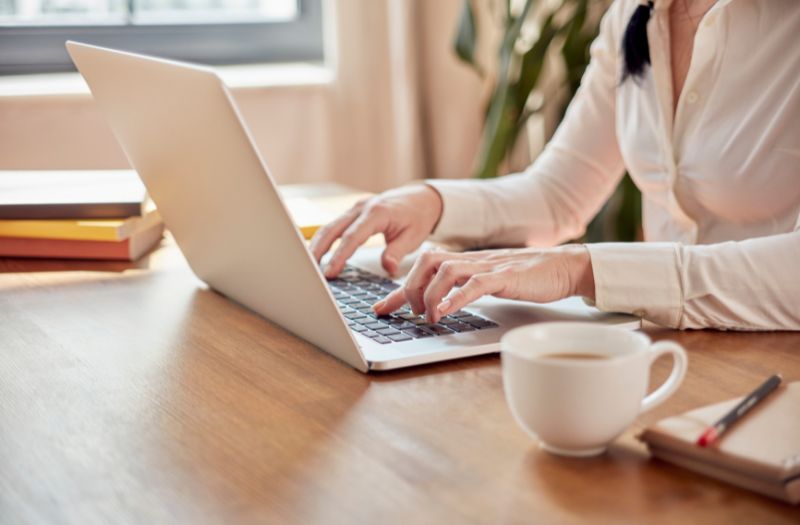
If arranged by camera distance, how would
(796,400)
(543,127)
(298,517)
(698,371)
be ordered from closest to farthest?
(298,517), (796,400), (698,371), (543,127)

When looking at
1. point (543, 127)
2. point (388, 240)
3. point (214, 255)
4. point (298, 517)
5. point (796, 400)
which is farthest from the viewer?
point (543, 127)

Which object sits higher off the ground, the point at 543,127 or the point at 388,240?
the point at 388,240

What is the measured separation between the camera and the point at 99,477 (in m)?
0.67

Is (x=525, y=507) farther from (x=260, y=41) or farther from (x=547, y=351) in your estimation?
(x=260, y=41)

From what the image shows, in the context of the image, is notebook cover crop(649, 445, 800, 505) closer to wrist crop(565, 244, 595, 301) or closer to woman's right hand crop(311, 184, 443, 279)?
wrist crop(565, 244, 595, 301)

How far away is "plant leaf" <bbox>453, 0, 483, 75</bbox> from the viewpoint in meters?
2.54

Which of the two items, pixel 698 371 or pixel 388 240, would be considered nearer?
pixel 698 371

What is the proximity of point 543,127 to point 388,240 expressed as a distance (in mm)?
1642

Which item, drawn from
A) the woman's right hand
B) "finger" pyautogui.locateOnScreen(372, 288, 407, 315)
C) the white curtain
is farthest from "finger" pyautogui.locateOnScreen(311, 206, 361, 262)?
the white curtain

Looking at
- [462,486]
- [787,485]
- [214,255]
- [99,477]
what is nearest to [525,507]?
[462,486]

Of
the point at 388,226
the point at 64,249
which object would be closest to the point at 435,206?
the point at 388,226

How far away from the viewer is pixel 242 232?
37.3 inches

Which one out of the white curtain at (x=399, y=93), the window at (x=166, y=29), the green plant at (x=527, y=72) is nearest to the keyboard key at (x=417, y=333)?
the green plant at (x=527, y=72)

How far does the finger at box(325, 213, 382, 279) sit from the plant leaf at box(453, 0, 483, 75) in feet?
4.61
